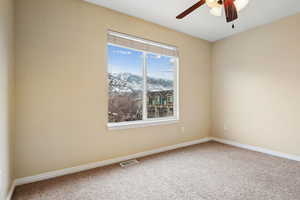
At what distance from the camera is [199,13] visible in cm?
268

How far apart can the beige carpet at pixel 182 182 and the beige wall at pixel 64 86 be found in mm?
319

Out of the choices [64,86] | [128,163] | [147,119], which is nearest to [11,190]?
[64,86]

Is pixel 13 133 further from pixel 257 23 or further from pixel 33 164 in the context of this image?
pixel 257 23

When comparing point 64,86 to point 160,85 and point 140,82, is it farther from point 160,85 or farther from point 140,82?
point 160,85

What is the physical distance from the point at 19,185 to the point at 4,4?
206 cm

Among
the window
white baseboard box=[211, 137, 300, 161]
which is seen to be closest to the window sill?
the window

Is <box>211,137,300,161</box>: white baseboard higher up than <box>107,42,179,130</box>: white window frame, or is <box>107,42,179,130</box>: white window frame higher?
<box>107,42,179,130</box>: white window frame

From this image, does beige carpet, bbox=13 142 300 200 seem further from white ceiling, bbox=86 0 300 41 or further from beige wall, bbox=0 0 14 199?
white ceiling, bbox=86 0 300 41

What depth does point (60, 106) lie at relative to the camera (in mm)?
2145

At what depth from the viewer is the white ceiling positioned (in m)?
2.37

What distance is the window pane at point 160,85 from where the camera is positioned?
3176mm

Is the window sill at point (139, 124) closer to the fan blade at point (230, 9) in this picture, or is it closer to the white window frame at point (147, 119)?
the white window frame at point (147, 119)

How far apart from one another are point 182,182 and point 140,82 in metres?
1.90

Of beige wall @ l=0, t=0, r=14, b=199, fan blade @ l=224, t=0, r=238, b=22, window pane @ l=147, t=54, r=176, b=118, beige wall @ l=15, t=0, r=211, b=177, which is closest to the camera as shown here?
beige wall @ l=0, t=0, r=14, b=199
